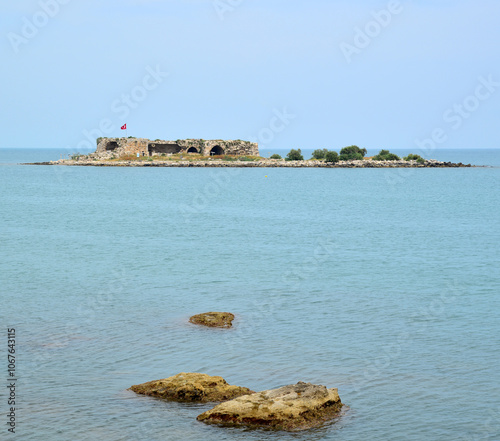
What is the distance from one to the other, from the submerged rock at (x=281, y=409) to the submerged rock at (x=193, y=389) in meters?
0.87

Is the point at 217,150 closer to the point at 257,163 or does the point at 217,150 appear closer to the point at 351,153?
the point at 257,163

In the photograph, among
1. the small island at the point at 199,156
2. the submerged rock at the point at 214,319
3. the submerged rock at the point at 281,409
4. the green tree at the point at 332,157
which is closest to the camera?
the submerged rock at the point at 281,409

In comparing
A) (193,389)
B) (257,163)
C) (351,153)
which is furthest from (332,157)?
(193,389)

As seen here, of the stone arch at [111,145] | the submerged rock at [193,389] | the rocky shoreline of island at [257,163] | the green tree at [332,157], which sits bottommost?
the submerged rock at [193,389]

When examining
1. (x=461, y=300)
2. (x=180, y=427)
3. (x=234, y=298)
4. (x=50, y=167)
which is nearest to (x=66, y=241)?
(x=234, y=298)

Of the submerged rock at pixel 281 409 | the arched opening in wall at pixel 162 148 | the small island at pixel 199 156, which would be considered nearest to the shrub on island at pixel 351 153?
the small island at pixel 199 156

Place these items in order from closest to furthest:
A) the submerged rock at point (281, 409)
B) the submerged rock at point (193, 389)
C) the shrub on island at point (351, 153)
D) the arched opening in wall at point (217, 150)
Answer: the submerged rock at point (281, 409)
the submerged rock at point (193, 389)
the arched opening in wall at point (217, 150)
the shrub on island at point (351, 153)

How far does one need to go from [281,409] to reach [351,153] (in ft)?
424

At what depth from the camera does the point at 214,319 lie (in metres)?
20.5

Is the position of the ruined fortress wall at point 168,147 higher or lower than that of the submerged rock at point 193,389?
higher

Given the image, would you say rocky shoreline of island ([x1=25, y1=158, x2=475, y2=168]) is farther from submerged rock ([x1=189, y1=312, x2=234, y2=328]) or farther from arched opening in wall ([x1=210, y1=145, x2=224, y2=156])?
submerged rock ([x1=189, y1=312, x2=234, y2=328])

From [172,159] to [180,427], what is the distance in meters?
119

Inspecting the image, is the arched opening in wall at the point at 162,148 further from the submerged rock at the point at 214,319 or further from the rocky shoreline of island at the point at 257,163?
the submerged rock at the point at 214,319

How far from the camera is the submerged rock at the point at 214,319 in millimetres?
20312
